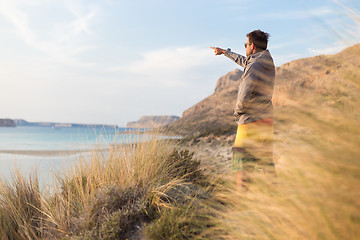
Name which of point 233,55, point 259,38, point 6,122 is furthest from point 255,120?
point 6,122

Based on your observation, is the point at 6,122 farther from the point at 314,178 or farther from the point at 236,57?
the point at 314,178

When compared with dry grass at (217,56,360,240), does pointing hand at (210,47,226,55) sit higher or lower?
higher

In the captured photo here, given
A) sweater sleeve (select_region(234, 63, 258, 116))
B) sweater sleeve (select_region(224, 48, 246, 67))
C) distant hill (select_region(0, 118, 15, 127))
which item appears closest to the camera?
sweater sleeve (select_region(234, 63, 258, 116))

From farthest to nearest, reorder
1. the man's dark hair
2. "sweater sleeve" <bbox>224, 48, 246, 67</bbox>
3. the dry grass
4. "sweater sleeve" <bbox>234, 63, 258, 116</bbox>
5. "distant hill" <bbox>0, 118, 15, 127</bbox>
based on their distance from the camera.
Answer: "distant hill" <bbox>0, 118, 15, 127</bbox> < "sweater sleeve" <bbox>224, 48, 246, 67</bbox> < the man's dark hair < "sweater sleeve" <bbox>234, 63, 258, 116</bbox> < the dry grass

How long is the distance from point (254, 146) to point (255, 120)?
0.29 metres

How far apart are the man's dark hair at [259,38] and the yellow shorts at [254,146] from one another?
0.84 m

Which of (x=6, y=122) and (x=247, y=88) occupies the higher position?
(x=6, y=122)

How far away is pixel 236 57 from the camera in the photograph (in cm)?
345

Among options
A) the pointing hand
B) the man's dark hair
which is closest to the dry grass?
the man's dark hair

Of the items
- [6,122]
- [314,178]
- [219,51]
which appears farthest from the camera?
[6,122]

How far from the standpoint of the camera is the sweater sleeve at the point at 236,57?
3.34 meters

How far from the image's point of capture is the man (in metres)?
2.87

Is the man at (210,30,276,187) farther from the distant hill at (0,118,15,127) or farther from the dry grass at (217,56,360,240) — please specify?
the distant hill at (0,118,15,127)

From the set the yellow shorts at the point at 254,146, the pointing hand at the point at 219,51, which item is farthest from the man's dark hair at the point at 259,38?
the yellow shorts at the point at 254,146
